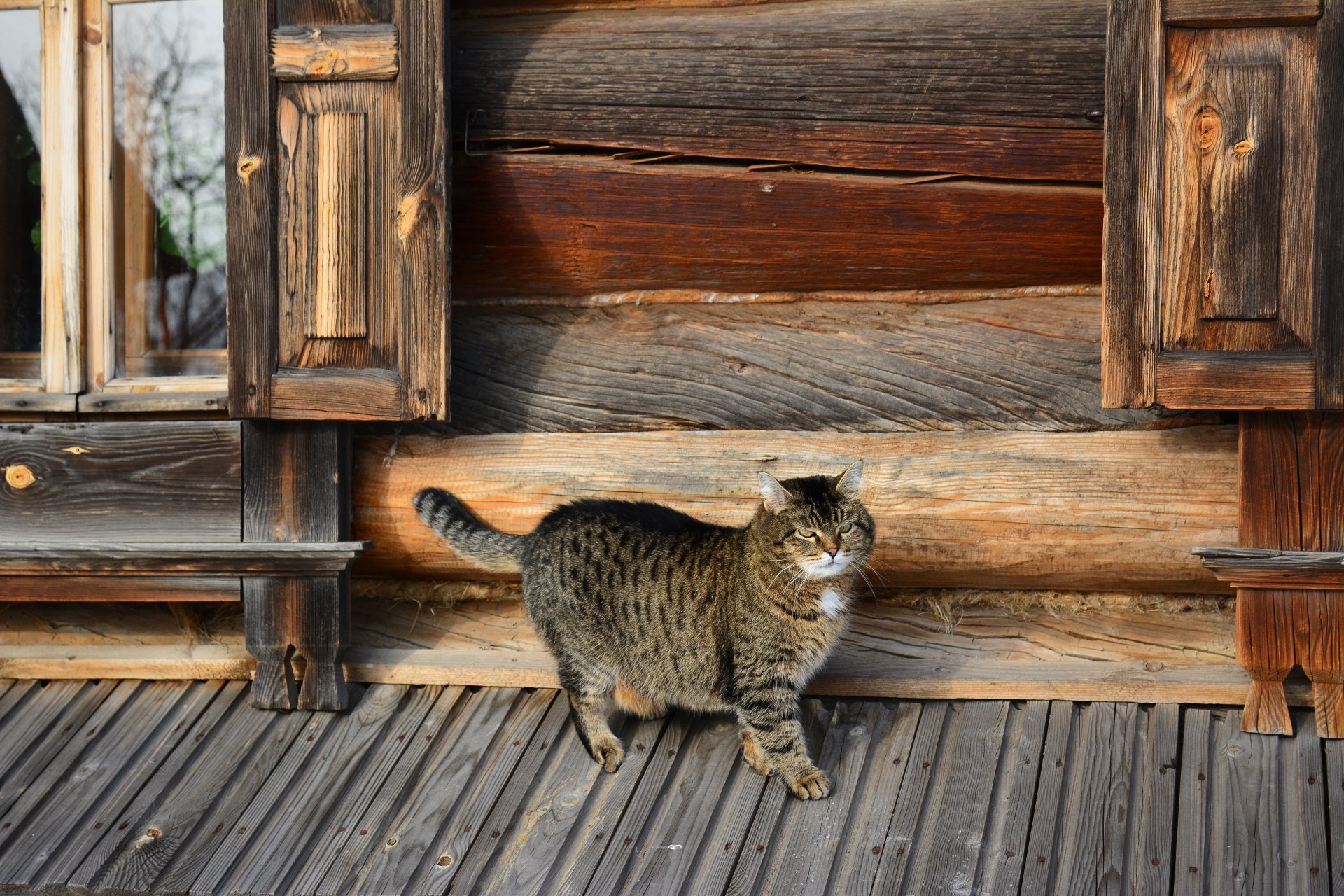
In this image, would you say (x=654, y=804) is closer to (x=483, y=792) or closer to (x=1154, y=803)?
(x=483, y=792)


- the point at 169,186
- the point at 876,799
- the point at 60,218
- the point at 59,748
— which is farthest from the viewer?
the point at 169,186

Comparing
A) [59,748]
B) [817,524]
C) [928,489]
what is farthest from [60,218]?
[928,489]

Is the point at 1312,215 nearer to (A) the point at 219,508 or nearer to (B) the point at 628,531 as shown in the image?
(B) the point at 628,531

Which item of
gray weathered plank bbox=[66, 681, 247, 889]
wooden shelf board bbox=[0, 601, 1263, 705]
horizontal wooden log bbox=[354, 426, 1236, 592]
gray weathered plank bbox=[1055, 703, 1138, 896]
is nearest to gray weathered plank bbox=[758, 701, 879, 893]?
wooden shelf board bbox=[0, 601, 1263, 705]

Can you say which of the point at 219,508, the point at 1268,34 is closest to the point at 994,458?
the point at 1268,34

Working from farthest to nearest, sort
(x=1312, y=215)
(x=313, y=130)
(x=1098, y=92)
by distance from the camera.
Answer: (x=313, y=130) < (x=1098, y=92) < (x=1312, y=215)

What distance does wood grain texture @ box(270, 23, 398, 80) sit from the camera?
3.37m

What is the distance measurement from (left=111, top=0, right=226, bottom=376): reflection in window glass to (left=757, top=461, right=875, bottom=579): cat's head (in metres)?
1.86

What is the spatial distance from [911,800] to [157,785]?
2.08 metres

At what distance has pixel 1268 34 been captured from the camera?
9.80 feet

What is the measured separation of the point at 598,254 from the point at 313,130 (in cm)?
→ 88

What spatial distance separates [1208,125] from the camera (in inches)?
118

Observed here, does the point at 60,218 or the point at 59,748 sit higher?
the point at 60,218

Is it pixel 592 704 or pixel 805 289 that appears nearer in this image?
pixel 592 704
